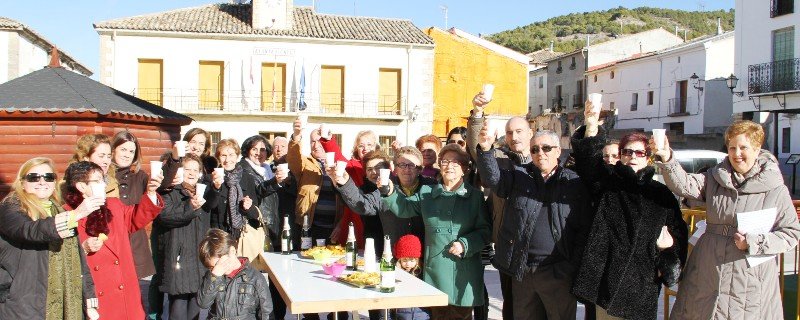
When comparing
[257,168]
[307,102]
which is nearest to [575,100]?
[307,102]

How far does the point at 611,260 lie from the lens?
418cm

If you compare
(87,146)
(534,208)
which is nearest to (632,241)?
(534,208)

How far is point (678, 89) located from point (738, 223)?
34.1 metres

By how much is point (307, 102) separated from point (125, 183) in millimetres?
23189

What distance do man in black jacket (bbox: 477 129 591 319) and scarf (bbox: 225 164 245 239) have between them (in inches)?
90.2

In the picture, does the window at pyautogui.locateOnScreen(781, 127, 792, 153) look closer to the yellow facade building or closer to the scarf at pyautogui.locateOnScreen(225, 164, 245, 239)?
the yellow facade building

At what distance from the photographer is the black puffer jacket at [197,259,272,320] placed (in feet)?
14.8

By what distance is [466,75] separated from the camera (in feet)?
108

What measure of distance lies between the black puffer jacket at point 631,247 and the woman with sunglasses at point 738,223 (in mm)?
163

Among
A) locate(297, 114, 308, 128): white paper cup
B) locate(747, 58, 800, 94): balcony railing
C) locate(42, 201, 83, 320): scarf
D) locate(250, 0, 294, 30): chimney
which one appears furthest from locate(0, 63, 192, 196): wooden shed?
locate(747, 58, 800, 94): balcony railing

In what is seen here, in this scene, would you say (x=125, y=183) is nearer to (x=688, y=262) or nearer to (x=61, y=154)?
(x=688, y=262)

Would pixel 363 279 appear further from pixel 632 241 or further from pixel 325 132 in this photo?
pixel 325 132

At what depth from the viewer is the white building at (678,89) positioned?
1310 inches

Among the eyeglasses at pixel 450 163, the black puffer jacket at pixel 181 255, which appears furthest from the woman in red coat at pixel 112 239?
the eyeglasses at pixel 450 163
